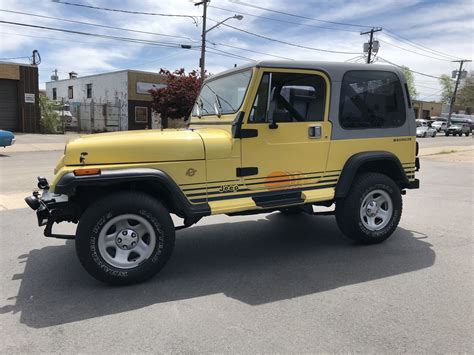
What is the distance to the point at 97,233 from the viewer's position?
12.5ft

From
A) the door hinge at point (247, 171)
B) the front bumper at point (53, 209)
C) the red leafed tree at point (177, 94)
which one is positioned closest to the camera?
the front bumper at point (53, 209)

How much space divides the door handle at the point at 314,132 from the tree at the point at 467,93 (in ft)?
273

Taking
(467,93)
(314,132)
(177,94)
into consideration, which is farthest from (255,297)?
(467,93)

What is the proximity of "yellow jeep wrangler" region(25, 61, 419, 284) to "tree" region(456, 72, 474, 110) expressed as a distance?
3248 inches

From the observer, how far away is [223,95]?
489cm

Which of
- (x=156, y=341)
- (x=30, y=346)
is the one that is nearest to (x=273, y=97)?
(x=156, y=341)

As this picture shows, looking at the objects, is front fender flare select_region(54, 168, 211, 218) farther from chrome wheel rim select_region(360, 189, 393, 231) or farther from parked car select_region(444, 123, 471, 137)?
parked car select_region(444, 123, 471, 137)

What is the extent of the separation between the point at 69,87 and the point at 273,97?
41632 mm

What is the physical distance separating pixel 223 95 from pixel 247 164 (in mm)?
1012

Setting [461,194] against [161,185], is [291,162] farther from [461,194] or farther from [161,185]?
[461,194]

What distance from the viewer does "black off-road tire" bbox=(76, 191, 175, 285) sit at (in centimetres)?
377

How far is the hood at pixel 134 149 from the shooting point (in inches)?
150

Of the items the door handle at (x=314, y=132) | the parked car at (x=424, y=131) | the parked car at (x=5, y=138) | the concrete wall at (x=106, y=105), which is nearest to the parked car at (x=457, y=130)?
the parked car at (x=424, y=131)

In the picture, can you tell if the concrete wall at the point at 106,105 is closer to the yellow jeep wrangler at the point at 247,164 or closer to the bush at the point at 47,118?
the bush at the point at 47,118
